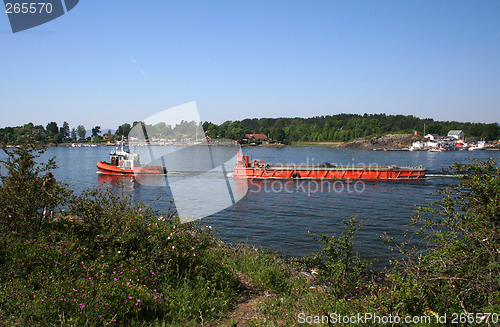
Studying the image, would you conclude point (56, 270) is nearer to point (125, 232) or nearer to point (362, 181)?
point (125, 232)

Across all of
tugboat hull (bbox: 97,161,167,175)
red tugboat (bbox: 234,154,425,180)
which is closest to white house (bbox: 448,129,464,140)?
red tugboat (bbox: 234,154,425,180)

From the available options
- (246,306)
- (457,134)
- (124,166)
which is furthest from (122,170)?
(457,134)

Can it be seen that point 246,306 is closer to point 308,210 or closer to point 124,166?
point 308,210

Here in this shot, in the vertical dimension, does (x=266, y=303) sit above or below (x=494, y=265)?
below

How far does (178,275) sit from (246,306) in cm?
126

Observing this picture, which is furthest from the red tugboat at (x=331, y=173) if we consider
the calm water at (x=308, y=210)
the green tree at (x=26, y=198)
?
the green tree at (x=26, y=198)

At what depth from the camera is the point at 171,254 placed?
20.7ft

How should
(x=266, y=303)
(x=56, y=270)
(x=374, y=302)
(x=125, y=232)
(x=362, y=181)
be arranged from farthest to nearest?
(x=362, y=181) < (x=125, y=232) < (x=266, y=303) < (x=56, y=270) < (x=374, y=302)

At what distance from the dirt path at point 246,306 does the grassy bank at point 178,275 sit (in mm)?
19

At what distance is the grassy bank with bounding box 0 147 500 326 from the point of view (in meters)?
4.63

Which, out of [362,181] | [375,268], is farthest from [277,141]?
[375,268]

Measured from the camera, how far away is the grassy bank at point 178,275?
4.63m

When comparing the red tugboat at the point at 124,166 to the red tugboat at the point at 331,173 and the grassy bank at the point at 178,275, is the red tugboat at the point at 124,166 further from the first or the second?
the grassy bank at the point at 178,275

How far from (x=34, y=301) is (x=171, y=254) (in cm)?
222
